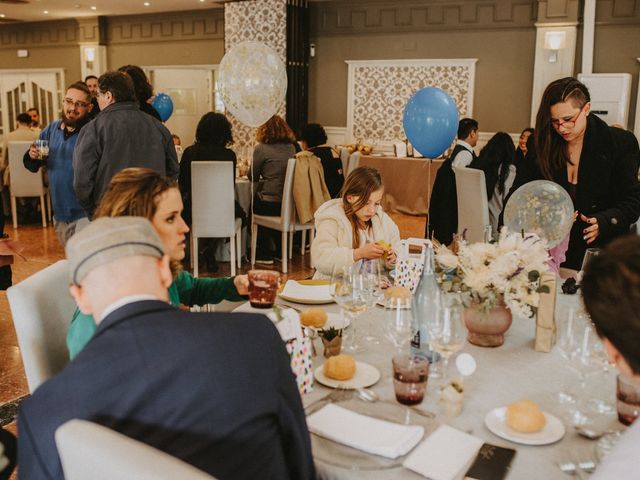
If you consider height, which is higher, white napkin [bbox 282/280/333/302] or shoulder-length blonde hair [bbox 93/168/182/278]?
shoulder-length blonde hair [bbox 93/168/182/278]

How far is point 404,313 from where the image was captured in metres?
1.65

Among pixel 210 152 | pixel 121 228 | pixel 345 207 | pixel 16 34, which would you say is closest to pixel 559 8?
pixel 210 152

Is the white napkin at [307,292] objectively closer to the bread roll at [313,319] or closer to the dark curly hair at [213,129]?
the bread roll at [313,319]

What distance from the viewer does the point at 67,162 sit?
4016mm

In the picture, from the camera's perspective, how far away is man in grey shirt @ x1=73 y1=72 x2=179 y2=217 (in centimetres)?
353

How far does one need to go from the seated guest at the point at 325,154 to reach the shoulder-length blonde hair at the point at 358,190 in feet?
9.93

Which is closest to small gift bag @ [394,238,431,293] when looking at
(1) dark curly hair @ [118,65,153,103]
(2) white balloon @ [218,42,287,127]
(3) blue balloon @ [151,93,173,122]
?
(1) dark curly hair @ [118,65,153,103]

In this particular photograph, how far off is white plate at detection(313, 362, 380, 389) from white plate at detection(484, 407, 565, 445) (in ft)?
1.00

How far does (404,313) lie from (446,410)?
1.02 ft

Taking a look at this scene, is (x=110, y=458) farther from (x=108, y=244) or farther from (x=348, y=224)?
(x=348, y=224)

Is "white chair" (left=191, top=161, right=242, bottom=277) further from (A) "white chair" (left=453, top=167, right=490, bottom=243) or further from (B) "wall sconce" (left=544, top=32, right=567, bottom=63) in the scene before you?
(B) "wall sconce" (left=544, top=32, right=567, bottom=63)

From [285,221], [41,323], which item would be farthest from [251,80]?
[41,323]

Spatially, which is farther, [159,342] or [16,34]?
[16,34]

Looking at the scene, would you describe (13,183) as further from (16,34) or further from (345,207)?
(16,34)
